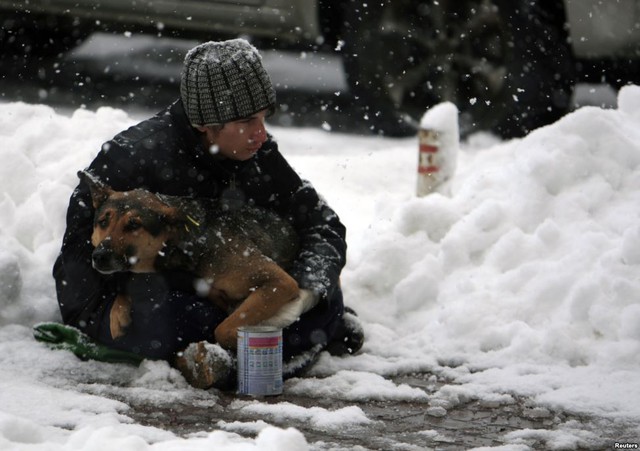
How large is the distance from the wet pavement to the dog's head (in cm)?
57

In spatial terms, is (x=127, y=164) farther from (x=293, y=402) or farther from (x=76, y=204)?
(x=293, y=402)

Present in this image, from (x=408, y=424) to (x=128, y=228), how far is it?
4.19ft

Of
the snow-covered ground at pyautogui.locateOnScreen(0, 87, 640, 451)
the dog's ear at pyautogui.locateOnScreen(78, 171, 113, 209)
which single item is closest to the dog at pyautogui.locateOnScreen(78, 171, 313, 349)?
the dog's ear at pyautogui.locateOnScreen(78, 171, 113, 209)

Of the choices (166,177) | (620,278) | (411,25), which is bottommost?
(620,278)

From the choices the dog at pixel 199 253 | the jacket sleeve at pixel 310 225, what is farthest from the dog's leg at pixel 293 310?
the jacket sleeve at pixel 310 225

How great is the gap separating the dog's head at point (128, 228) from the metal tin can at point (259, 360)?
1.53 feet

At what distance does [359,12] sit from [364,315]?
360 cm

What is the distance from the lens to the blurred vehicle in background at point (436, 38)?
7.86m

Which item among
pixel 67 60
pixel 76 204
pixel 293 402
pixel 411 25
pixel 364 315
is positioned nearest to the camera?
pixel 293 402

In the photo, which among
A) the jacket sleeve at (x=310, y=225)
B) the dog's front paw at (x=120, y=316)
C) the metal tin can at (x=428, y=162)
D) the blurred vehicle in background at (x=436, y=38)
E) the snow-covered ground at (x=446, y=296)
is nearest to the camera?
the snow-covered ground at (x=446, y=296)

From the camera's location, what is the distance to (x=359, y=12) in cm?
829

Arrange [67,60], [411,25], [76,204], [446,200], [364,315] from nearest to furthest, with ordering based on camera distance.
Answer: [76,204]
[364,315]
[446,200]
[411,25]
[67,60]

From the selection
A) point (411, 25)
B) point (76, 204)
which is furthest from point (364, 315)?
point (411, 25)

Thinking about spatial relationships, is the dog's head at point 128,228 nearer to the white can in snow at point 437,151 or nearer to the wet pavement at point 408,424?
the wet pavement at point 408,424
